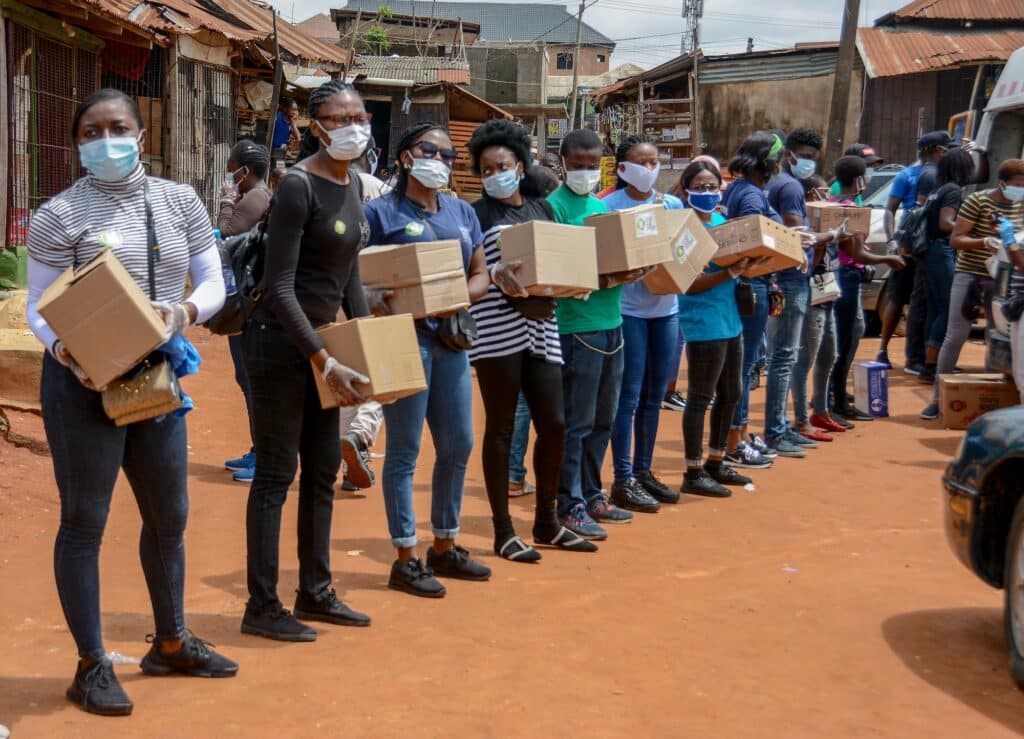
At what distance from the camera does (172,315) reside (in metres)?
4.25

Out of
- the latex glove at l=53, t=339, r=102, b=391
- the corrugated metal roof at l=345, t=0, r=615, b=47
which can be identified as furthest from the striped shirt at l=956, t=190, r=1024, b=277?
the corrugated metal roof at l=345, t=0, r=615, b=47

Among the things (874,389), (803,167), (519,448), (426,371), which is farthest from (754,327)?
(426,371)

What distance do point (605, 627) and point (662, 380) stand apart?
2705 millimetres

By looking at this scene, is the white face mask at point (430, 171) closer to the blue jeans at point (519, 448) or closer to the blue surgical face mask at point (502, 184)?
the blue surgical face mask at point (502, 184)

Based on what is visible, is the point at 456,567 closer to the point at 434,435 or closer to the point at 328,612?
the point at 434,435

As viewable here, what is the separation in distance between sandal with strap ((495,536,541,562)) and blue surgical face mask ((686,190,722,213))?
2705mm

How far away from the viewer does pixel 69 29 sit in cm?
1348

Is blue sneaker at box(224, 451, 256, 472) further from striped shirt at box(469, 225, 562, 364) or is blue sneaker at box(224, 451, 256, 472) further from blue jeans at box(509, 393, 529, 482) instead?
striped shirt at box(469, 225, 562, 364)

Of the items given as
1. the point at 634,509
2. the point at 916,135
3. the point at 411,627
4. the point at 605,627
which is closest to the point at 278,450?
the point at 411,627

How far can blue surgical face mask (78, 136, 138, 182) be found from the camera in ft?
13.9

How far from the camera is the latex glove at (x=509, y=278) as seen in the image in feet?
20.2

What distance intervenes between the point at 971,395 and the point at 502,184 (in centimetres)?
551

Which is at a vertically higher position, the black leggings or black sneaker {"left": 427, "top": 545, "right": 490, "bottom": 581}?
the black leggings

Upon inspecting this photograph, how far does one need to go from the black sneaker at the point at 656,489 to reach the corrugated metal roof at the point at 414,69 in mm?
21575
